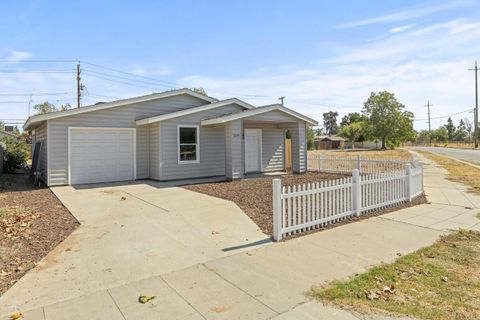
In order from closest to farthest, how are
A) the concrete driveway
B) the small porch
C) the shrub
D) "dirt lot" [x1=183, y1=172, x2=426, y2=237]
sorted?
the concrete driveway
"dirt lot" [x1=183, y1=172, x2=426, y2=237]
the small porch
the shrub

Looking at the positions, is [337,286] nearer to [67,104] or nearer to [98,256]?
[98,256]

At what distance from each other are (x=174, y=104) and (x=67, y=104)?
117ft

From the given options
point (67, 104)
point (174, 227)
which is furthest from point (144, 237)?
point (67, 104)

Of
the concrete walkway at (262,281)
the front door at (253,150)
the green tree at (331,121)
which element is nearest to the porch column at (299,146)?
the front door at (253,150)

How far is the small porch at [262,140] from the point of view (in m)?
13.0

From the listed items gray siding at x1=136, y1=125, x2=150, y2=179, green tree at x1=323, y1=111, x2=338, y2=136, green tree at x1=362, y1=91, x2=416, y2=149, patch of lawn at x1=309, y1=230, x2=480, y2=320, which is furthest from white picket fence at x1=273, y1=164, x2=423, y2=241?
green tree at x1=323, y1=111, x2=338, y2=136

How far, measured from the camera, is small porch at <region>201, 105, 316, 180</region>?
13.0m

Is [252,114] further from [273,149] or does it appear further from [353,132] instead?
[353,132]

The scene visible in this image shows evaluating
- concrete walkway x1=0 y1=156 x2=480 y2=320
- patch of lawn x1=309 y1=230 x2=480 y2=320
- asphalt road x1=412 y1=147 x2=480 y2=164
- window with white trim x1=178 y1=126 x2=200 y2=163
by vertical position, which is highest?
window with white trim x1=178 y1=126 x2=200 y2=163

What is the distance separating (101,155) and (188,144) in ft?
11.6

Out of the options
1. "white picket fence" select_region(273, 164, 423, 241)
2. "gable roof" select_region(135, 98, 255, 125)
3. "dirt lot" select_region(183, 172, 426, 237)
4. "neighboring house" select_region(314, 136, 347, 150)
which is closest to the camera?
"white picket fence" select_region(273, 164, 423, 241)

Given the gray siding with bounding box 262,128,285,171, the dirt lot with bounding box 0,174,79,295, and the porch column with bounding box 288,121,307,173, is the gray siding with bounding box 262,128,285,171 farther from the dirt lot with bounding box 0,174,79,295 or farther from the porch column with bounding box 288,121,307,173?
the dirt lot with bounding box 0,174,79,295

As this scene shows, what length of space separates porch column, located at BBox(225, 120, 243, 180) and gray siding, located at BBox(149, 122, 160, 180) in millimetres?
2851

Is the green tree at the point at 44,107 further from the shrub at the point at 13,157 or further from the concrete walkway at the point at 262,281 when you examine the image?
the concrete walkway at the point at 262,281
